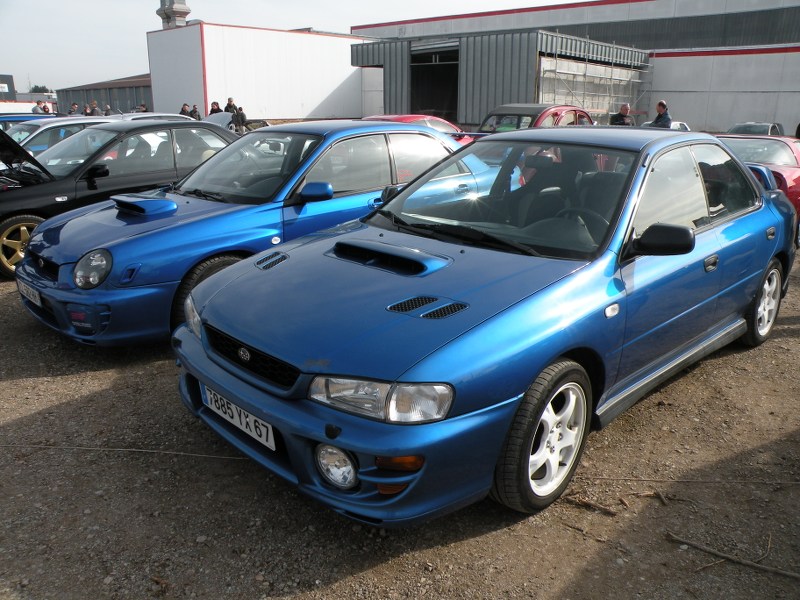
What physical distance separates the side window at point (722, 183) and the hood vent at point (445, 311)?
6.66 feet

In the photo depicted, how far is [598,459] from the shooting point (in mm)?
3305

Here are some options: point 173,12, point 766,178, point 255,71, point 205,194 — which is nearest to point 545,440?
point 205,194

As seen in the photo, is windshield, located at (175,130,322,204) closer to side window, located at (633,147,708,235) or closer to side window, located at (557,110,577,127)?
side window, located at (633,147,708,235)

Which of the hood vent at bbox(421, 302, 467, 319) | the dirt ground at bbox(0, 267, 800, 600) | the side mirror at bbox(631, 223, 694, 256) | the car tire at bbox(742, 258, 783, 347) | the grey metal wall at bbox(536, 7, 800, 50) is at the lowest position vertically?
the dirt ground at bbox(0, 267, 800, 600)

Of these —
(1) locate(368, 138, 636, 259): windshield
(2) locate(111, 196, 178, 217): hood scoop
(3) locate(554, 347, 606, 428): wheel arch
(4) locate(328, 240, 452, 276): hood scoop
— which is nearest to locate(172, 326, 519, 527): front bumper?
A: (3) locate(554, 347, 606, 428): wheel arch

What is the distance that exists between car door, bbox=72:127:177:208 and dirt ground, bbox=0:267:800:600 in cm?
320

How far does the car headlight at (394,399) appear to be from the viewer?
7.54 ft

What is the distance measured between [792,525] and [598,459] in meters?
0.86

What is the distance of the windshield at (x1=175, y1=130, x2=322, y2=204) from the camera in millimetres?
4898

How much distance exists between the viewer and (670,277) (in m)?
3.29

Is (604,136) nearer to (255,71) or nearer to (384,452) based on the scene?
(384,452)

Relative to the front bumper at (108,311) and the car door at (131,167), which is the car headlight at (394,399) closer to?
the front bumper at (108,311)

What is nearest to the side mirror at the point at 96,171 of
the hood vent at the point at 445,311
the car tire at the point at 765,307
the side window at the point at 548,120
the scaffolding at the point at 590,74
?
the hood vent at the point at 445,311

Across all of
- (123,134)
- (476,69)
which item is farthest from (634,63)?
(123,134)
